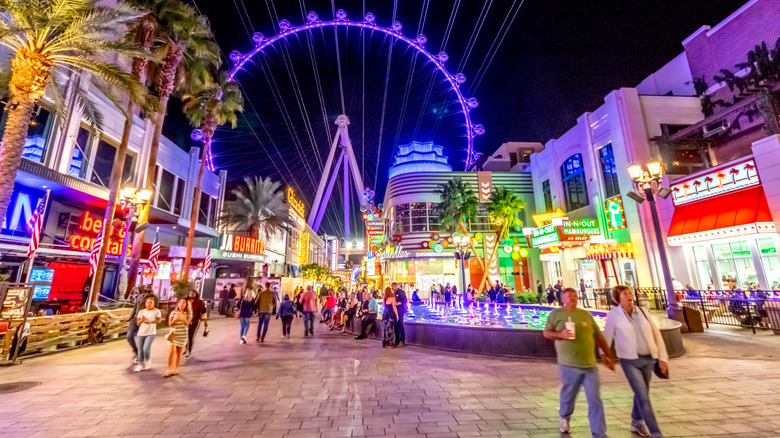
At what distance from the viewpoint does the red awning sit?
1684 centimetres

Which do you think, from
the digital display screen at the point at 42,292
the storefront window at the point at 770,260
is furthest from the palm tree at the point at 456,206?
the digital display screen at the point at 42,292

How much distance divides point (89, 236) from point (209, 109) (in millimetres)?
11495

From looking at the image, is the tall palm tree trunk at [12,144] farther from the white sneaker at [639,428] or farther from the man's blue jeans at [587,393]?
the white sneaker at [639,428]

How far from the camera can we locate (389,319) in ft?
35.6

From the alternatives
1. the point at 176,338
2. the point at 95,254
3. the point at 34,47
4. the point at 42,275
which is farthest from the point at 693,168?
the point at 42,275


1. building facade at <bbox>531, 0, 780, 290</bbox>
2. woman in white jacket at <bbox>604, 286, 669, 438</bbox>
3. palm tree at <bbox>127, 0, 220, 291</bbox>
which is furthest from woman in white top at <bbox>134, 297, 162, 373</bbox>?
building facade at <bbox>531, 0, 780, 290</bbox>

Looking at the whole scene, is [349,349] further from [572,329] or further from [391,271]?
[391,271]

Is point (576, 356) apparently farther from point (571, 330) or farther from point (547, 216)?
point (547, 216)

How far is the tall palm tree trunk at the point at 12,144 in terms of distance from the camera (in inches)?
346

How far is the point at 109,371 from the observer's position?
766 cm

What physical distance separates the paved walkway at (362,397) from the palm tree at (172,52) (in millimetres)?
12606

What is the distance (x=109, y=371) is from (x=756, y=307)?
68.5 ft

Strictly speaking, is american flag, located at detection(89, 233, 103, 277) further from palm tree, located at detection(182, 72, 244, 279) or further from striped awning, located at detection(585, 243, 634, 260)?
striped awning, located at detection(585, 243, 634, 260)

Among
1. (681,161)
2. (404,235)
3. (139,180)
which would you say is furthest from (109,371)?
(404,235)
